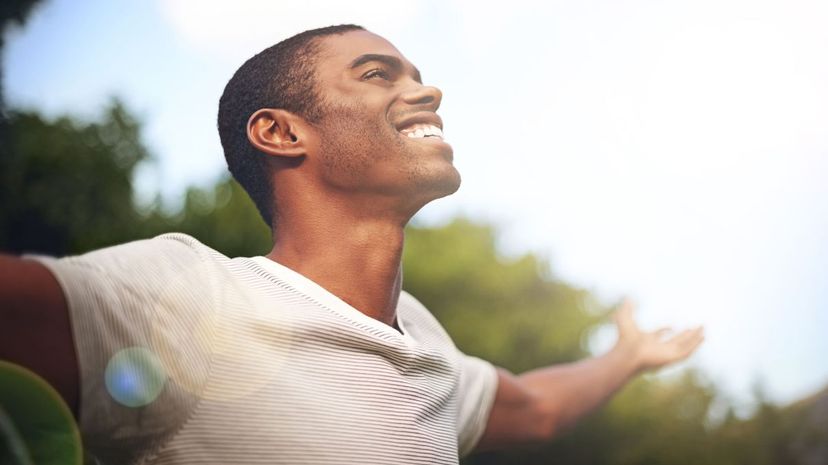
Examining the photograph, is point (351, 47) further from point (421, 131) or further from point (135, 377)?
point (135, 377)

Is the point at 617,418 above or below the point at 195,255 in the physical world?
below

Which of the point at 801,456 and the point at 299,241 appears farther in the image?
the point at 801,456

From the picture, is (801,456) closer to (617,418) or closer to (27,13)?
(617,418)

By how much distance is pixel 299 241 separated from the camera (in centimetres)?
121

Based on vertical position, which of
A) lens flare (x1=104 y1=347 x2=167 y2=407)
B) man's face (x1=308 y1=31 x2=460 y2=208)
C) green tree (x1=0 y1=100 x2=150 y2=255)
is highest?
man's face (x1=308 y1=31 x2=460 y2=208)

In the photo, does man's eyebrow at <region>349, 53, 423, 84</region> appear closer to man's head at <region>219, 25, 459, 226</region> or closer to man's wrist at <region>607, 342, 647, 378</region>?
man's head at <region>219, 25, 459, 226</region>

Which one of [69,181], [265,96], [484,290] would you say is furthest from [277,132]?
[484,290]

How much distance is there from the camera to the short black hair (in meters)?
1.27

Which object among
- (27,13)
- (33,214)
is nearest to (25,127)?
(33,214)

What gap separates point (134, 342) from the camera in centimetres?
90

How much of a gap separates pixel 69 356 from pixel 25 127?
199 inches

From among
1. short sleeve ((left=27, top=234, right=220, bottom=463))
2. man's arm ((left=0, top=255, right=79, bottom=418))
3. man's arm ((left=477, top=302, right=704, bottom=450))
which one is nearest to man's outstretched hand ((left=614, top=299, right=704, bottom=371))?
man's arm ((left=477, top=302, right=704, bottom=450))

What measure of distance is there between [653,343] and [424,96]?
0.79 meters

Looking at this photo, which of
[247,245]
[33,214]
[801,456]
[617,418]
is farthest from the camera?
[617,418]
